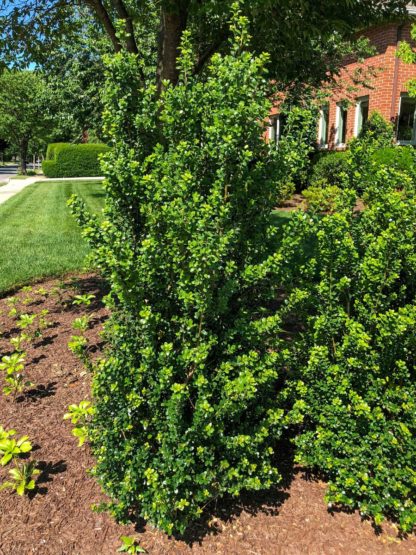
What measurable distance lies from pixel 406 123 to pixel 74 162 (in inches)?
847

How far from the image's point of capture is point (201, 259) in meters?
1.98

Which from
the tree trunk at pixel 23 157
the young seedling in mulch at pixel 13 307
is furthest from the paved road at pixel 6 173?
the young seedling in mulch at pixel 13 307

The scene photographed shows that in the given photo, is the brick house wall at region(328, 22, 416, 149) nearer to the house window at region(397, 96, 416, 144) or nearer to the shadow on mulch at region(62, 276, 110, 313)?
the house window at region(397, 96, 416, 144)

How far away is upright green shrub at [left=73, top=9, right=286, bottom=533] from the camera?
213 cm

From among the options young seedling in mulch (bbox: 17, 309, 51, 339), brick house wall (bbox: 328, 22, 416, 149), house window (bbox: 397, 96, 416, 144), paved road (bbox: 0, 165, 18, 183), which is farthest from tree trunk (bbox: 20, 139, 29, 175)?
young seedling in mulch (bbox: 17, 309, 51, 339)

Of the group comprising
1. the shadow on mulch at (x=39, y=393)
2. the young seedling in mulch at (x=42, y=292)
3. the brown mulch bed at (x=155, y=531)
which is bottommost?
the brown mulch bed at (x=155, y=531)

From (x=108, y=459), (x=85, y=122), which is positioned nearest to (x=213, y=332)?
(x=108, y=459)

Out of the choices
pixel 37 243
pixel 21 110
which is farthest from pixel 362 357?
pixel 21 110

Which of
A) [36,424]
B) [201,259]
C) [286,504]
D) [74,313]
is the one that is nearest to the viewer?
[201,259]

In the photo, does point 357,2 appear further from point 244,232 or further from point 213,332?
point 213,332

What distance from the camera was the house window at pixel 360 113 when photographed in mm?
13914

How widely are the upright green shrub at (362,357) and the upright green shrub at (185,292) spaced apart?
270 millimetres

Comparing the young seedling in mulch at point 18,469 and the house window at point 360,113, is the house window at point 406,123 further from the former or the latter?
the young seedling in mulch at point 18,469

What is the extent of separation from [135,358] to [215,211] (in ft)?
2.81
